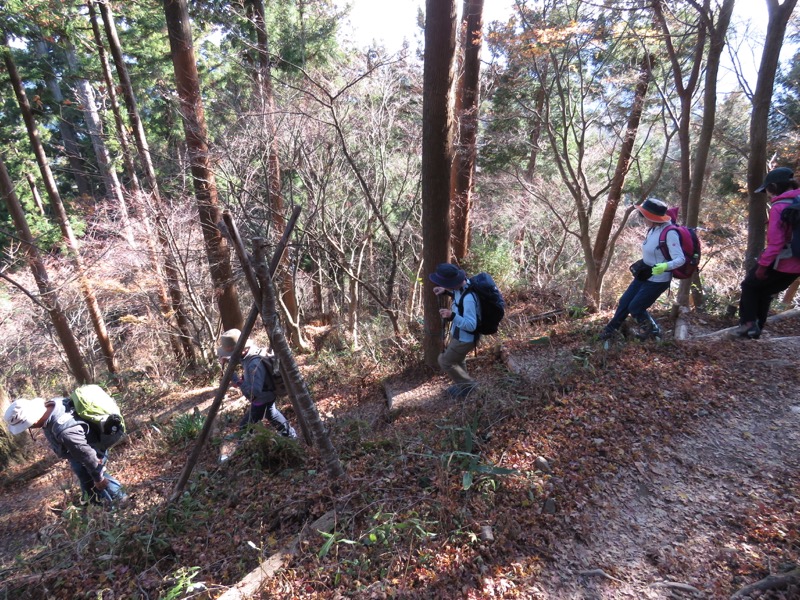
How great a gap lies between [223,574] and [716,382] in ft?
14.5

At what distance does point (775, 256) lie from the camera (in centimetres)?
391

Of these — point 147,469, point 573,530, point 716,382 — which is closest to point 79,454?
point 147,469

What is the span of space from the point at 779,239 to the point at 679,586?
349cm

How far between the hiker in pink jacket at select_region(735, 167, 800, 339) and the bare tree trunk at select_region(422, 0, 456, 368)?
3.24 metres

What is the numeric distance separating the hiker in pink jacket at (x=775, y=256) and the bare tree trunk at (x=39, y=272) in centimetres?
1113

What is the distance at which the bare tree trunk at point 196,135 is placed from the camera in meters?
7.56

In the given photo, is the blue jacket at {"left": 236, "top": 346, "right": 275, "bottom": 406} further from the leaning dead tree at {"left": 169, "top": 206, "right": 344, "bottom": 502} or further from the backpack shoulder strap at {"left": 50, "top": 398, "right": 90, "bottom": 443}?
the backpack shoulder strap at {"left": 50, "top": 398, "right": 90, "bottom": 443}

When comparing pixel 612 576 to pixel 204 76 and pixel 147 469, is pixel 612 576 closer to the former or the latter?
pixel 147 469

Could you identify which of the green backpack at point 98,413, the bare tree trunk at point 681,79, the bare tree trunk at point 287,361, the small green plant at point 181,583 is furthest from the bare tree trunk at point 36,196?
the bare tree trunk at point 681,79

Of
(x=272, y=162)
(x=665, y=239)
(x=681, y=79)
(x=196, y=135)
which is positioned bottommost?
(x=665, y=239)

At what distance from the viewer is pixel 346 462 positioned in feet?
11.7

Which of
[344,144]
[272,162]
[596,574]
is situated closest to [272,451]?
[596,574]

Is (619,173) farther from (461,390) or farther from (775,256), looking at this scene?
(461,390)

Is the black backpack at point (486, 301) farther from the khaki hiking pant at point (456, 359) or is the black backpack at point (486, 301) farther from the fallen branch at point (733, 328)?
the fallen branch at point (733, 328)
